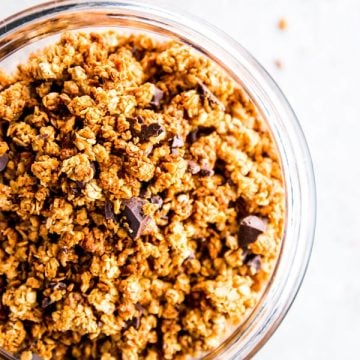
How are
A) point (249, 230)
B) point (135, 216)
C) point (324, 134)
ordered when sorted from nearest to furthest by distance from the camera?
point (135, 216) < point (249, 230) < point (324, 134)

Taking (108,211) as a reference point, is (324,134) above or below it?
above

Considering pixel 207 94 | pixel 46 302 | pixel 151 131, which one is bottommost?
pixel 46 302

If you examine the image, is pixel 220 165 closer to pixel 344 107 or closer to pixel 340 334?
pixel 344 107

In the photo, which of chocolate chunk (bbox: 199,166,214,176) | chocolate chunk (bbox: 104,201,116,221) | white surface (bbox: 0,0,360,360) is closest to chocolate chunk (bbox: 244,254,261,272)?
chocolate chunk (bbox: 199,166,214,176)

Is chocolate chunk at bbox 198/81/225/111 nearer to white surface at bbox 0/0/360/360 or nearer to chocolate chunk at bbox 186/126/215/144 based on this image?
chocolate chunk at bbox 186/126/215/144

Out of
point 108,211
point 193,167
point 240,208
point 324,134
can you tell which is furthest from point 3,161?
point 324,134

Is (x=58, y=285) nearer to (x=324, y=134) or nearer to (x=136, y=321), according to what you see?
(x=136, y=321)

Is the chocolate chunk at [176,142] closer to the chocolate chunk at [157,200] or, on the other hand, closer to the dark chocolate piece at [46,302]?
the chocolate chunk at [157,200]
